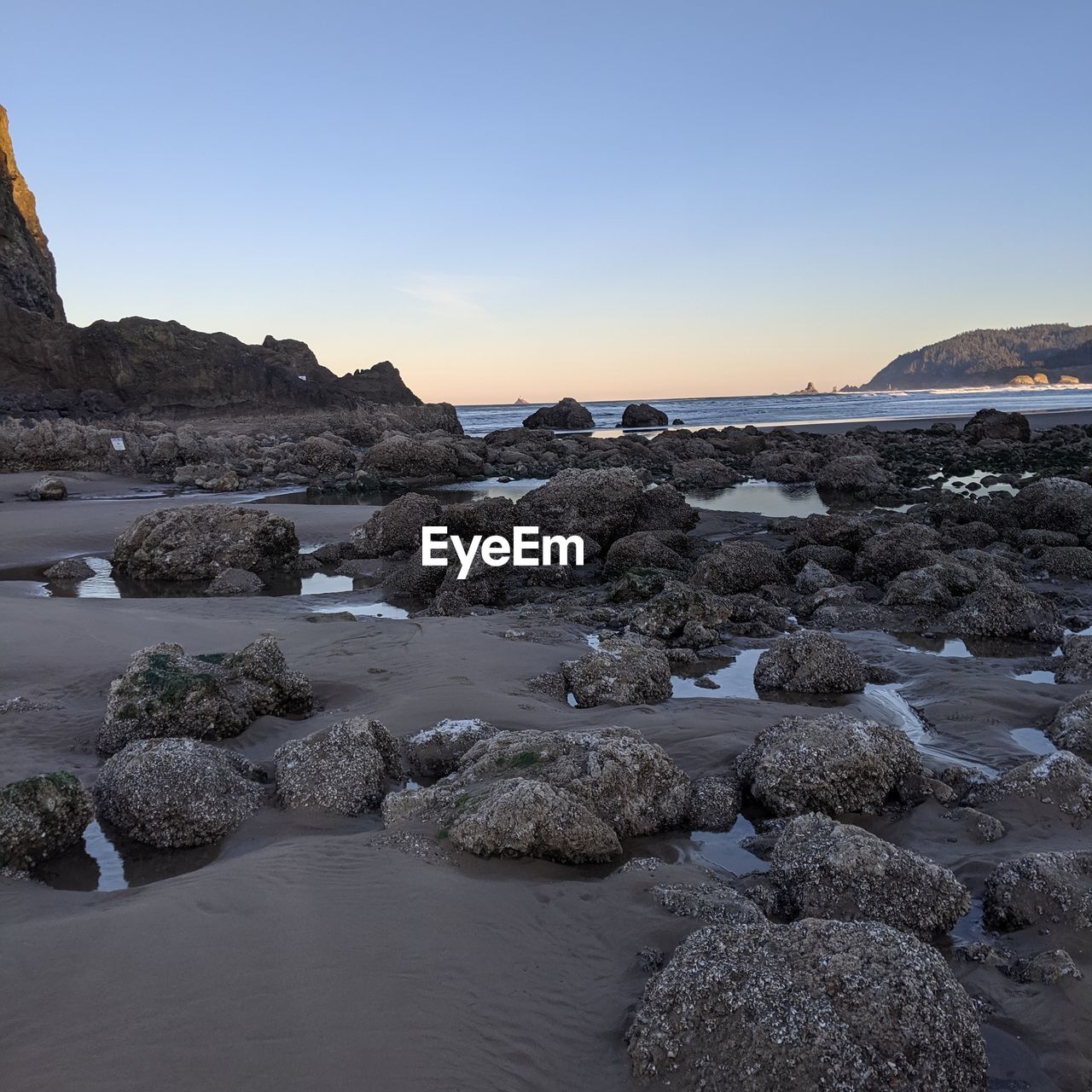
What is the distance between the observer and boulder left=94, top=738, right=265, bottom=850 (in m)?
4.26

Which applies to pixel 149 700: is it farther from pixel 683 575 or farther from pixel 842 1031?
pixel 683 575

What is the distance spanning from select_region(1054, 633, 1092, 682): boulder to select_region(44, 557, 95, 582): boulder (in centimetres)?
1157

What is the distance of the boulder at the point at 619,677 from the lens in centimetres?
639

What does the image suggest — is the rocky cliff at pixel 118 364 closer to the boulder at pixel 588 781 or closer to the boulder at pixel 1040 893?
the boulder at pixel 588 781

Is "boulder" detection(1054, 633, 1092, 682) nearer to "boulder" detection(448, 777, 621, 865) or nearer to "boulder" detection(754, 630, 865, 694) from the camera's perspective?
"boulder" detection(754, 630, 865, 694)

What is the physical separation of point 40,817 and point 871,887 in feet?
12.2

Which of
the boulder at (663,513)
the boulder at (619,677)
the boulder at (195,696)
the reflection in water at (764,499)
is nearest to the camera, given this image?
the boulder at (195,696)

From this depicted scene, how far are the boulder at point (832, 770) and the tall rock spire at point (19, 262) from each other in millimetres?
56341

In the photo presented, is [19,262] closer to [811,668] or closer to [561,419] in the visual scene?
[561,419]

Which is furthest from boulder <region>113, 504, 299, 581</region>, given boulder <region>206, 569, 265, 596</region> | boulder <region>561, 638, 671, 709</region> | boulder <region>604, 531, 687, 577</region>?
boulder <region>561, 638, 671, 709</region>

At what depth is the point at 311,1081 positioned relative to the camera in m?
2.60

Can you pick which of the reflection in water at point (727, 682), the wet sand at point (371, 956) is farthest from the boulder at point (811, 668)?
the wet sand at point (371, 956)

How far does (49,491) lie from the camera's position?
19906 millimetres

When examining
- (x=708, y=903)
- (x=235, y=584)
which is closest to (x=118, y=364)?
(x=235, y=584)
